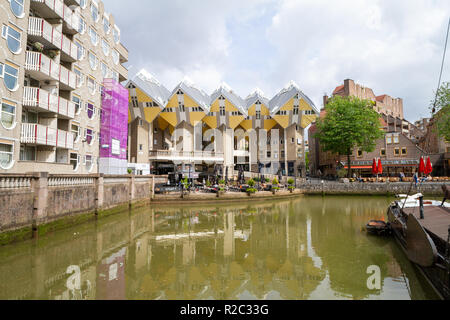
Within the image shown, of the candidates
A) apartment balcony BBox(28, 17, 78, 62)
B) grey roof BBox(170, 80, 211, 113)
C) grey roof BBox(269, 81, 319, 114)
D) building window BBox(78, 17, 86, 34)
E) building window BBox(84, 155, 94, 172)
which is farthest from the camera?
grey roof BBox(269, 81, 319, 114)

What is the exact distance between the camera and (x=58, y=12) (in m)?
18.1

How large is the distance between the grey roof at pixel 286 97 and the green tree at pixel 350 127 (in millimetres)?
6346

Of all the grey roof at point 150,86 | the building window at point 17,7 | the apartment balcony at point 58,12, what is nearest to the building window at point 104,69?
the apartment balcony at point 58,12

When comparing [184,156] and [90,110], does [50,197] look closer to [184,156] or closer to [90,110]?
[90,110]

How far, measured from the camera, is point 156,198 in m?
28.8

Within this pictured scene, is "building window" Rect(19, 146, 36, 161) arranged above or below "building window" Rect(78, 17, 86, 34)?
below

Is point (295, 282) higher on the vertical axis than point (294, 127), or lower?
lower

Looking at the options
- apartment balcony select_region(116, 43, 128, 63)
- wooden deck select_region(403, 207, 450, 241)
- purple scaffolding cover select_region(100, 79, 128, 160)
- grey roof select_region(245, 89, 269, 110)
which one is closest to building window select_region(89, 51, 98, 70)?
purple scaffolding cover select_region(100, 79, 128, 160)

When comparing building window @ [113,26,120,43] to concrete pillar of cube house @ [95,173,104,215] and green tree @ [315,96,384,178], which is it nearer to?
concrete pillar of cube house @ [95,173,104,215]

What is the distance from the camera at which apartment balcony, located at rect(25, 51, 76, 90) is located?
15727 millimetres

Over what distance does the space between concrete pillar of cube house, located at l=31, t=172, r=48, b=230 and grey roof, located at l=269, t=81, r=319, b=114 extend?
45.0m

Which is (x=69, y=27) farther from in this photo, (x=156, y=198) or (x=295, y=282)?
(x=295, y=282)

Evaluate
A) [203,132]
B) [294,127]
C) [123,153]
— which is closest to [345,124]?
[294,127]

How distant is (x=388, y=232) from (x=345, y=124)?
3322cm
